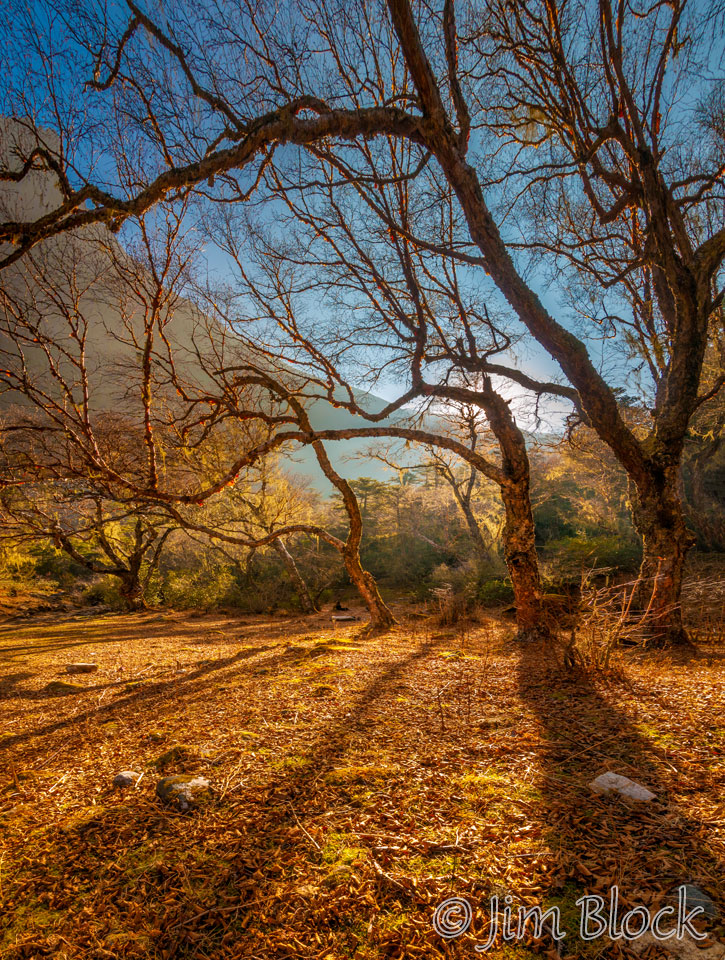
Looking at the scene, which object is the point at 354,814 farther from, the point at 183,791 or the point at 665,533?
the point at 665,533

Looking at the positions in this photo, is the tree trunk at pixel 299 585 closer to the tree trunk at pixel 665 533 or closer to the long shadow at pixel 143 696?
the long shadow at pixel 143 696

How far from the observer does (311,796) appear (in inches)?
69.0

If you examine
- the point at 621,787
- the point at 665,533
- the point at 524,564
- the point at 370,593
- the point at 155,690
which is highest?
the point at 665,533

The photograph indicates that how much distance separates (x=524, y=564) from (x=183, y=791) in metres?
4.62

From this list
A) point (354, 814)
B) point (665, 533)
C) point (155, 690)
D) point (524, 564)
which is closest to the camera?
point (354, 814)

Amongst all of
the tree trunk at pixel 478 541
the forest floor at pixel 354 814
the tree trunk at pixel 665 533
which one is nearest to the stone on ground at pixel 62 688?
the forest floor at pixel 354 814

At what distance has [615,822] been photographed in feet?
4.84

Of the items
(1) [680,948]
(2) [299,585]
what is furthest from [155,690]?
(2) [299,585]

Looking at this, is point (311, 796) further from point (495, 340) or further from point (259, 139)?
point (495, 340)

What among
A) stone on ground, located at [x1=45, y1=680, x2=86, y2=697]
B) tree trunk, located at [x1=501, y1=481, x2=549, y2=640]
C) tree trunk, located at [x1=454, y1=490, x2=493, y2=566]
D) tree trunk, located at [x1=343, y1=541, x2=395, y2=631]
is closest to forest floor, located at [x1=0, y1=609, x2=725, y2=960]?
stone on ground, located at [x1=45, y1=680, x2=86, y2=697]

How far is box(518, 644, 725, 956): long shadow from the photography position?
119 centimetres

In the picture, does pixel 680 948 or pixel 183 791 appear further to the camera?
pixel 183 791

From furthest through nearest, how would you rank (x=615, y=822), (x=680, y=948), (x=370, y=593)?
1. (x=370, y=593)
2. (x=615, y=822)
3. (x=680, y=948)

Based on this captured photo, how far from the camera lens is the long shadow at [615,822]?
1.19 metres
